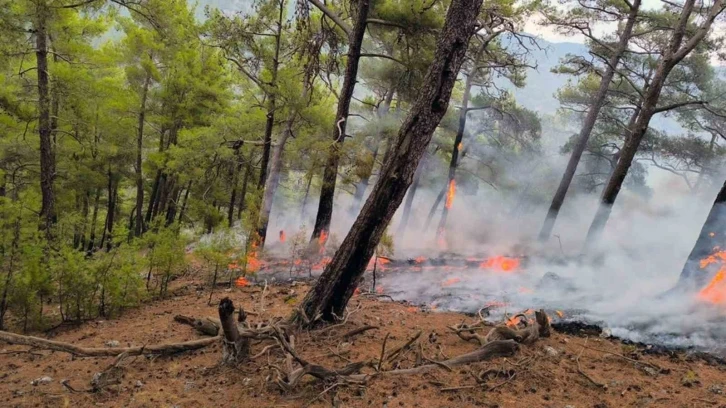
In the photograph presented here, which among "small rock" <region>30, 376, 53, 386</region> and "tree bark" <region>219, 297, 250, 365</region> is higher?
"tree bark" <region>219, 297, 250, 365</region>

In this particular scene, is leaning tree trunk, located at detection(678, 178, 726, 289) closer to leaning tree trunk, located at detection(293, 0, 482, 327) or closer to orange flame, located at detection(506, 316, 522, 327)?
orange flame, located at detection(506, 316, 522, 327)

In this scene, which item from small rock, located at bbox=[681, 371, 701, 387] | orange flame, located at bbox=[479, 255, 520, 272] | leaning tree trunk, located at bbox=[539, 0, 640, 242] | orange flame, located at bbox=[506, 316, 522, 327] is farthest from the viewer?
leaning tree trunk, located at bbox=[539, 0, 640, 242]

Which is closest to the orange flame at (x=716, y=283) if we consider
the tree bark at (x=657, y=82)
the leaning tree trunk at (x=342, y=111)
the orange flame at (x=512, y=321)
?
the orange flame at (x=512, y=321)

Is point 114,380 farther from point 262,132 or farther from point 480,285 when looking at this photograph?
point 262,132

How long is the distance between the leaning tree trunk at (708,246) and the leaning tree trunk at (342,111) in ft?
23.0

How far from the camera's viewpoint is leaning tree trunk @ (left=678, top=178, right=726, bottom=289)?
6.73m

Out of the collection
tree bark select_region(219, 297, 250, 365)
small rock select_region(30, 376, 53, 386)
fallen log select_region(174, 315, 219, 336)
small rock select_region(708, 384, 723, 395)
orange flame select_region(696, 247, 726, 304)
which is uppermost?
orange flame select_region(696, 247, 726, 304)

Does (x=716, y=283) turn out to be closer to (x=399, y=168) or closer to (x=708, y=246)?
Answer: (x=708, y=246)

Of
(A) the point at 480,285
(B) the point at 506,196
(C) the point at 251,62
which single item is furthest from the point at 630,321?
(B) the point at 506,196

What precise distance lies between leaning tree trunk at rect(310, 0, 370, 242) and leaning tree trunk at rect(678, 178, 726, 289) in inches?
276

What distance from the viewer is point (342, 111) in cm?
880

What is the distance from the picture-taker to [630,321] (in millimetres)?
5789

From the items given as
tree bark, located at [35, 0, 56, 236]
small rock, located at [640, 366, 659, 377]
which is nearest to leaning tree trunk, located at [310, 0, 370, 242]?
tree bark, located at [35, 0, 56, 236]

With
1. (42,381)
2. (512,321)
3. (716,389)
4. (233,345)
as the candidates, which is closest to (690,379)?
(716,389)
